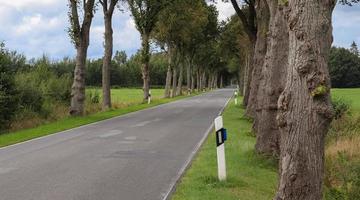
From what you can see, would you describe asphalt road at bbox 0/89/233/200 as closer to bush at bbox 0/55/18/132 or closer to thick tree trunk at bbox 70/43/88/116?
bush at bbox 0/55/18/132

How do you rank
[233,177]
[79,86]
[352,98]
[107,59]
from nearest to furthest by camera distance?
A: 1. [233,177]
2. [79,86]
3. [107,59]
4. [352,98]

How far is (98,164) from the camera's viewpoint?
40.4 ft

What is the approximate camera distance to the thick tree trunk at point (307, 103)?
6133mm

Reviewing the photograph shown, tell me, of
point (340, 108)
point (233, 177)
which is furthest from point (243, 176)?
point (340, 108)

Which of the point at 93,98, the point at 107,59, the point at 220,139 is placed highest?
the point at 107,59

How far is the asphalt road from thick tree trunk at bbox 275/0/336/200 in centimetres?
332

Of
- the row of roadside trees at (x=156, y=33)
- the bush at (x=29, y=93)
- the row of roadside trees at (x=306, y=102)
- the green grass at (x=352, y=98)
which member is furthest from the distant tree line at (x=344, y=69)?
the row of roadside trees at (x=306, y=102)

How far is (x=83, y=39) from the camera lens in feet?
92.8

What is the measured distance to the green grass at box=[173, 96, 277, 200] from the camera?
9.09 m

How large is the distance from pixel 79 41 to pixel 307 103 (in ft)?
76.4

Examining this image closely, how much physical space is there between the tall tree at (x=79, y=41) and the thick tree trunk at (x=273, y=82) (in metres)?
16.0

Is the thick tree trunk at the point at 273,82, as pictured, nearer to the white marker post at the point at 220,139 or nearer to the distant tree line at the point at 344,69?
the white marker post at the point at 220,139

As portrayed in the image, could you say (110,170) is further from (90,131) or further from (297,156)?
(90,131)

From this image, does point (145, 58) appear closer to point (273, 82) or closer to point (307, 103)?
point (273, 82)
